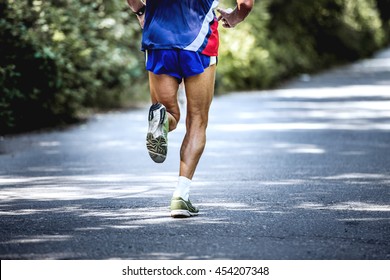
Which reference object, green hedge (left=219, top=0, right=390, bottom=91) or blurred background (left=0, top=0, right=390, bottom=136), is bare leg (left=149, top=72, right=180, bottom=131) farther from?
green hedge (left=219, top=0, right=390, bottom=91)

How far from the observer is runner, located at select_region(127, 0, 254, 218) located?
6.39 m

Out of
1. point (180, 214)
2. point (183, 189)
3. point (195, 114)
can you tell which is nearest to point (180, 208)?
point (180, 214)

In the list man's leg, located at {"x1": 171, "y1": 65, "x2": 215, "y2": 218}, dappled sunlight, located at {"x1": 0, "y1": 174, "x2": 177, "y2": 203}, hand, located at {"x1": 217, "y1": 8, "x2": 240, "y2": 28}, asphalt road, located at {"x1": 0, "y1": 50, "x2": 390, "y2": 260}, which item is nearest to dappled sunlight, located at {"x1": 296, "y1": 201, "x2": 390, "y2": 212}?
asphalt road, located at {"x1": 0, "y1": 50, "x2": 390, "y2": 260}

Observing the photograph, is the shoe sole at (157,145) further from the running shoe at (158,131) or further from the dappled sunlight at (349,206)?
the dappled sunlight at (349,206)

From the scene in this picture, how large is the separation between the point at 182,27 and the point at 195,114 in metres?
0.61

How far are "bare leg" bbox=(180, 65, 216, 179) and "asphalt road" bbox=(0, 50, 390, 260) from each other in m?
0.39

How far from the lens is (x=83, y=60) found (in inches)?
539

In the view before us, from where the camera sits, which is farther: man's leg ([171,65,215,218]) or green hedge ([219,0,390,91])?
green hedge ([219,0,390,91])

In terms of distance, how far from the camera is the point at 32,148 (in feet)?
36.5

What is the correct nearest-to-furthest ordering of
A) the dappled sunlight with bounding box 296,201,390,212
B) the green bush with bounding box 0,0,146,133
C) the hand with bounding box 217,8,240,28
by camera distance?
the hand with bounding box 217,8,240,28 → the dappled sunlight with bounding box 296,201,390,212 → the green bush with bounding box 0,0,146,133

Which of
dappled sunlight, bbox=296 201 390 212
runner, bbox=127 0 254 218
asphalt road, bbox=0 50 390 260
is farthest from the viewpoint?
dappled sunlight, bbox=296 201 390 212

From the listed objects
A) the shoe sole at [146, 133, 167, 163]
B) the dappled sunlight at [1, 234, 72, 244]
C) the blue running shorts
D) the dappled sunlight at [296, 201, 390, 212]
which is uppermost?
the blue running shorts
